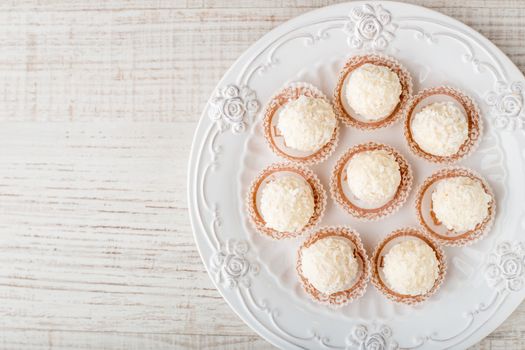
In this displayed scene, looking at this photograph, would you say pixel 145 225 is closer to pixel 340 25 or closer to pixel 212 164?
pixel 212 164

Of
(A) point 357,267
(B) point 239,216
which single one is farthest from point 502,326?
(B) point 239,216

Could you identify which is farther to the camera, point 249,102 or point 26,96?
point 26,96

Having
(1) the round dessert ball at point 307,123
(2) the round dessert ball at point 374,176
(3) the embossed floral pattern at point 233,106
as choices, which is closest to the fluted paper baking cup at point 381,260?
(2) the round dessert ball at point 374,176

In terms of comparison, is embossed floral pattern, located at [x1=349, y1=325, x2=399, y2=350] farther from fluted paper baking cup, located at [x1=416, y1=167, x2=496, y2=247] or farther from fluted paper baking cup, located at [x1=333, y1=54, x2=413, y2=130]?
fluted paper baking cup, located at [x1=333, y1=54, x2=413, y2=130]

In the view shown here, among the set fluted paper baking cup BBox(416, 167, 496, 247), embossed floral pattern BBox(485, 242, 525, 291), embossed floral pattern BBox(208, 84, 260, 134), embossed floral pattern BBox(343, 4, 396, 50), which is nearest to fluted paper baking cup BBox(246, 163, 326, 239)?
embossed floral pattern BBox(208, 84, 260, 134)

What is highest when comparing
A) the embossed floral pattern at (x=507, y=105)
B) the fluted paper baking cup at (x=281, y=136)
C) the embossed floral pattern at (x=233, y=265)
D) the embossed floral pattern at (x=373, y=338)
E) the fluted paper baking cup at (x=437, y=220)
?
the embossed floral pattern at (x=507, y=105)

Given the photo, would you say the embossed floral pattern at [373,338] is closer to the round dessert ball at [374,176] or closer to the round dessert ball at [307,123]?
the round dessert ball at [374,176]
